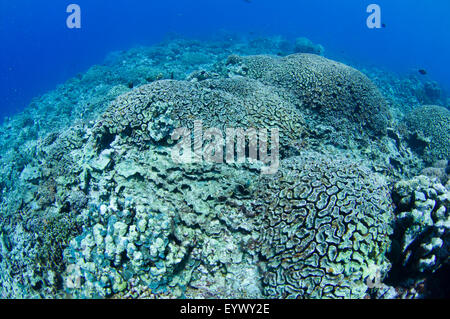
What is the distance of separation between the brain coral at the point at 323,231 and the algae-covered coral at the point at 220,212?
0.06ft

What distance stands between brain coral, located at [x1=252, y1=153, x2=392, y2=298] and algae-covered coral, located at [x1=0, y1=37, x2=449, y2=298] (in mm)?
19

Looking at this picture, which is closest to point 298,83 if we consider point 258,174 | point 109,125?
point 258,174

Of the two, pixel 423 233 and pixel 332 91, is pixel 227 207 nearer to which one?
pixel 423 233

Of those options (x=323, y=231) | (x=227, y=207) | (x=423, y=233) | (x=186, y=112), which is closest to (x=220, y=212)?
(x=227, y=207)

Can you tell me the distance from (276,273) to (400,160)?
264 inches

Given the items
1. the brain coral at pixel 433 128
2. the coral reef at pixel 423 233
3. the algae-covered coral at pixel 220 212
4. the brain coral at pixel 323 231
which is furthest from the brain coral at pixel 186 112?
the brain coral at pixel 433 128

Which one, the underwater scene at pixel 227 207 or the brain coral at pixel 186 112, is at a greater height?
the brain coral at pixel 186 112

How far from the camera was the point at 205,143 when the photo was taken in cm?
540

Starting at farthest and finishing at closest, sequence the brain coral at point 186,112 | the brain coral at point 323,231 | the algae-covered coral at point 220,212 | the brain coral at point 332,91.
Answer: the brain coral at point 332,91 → the brain coral at point 186,112 → the algae-covered coral at point 220,212 → the brain coral at point 323,231

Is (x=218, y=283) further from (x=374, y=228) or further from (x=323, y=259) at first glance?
(x=374, y=228)

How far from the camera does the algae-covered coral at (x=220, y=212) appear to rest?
152 inches

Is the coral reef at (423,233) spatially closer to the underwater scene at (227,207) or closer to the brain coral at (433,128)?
the underwater scene at (227,207)

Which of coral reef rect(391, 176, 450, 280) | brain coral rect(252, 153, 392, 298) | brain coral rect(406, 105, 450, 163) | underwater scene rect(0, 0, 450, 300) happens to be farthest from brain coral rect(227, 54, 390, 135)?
brain coral rect(252, 153, 392, 298)

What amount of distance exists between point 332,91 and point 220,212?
612cm
